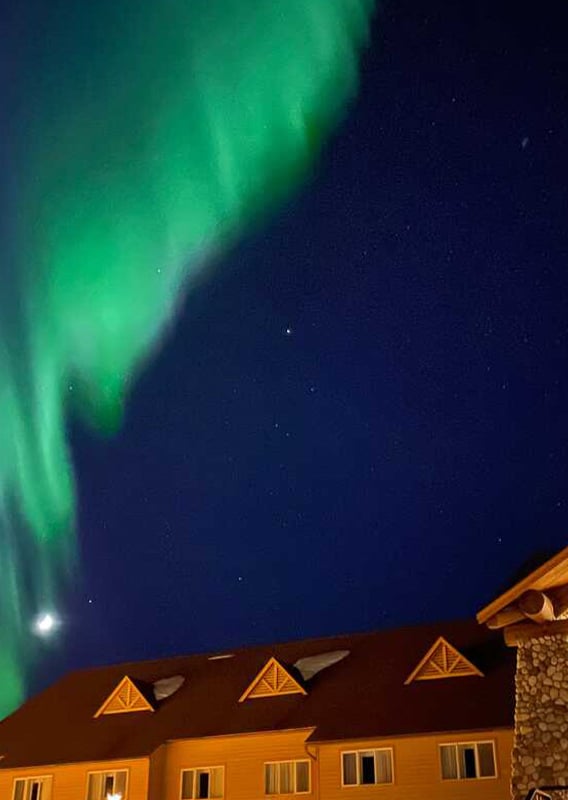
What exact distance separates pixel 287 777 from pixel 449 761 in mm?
5232

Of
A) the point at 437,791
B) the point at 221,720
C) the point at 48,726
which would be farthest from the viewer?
the point at 48,726

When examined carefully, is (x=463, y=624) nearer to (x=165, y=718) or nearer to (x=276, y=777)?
(x=276, y=777)

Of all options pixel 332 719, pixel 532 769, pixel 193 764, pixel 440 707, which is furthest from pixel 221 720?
pixel 532 769

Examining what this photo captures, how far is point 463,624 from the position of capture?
3434 centimetres

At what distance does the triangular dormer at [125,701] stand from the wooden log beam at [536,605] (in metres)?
21.1

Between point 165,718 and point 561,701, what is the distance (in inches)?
777

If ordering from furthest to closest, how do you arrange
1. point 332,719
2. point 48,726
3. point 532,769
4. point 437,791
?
point 48,726 → point 332,719 → point 437,791 → point 532,769

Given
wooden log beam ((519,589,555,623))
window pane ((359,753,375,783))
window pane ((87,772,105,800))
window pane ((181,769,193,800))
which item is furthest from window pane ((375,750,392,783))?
wooden log beam ((519,589,555,623))

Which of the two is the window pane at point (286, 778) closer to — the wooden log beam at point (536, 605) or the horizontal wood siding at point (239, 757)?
the horizontal wood siding at point (239, 757)

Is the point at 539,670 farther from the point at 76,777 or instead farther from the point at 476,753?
the point at 76,777

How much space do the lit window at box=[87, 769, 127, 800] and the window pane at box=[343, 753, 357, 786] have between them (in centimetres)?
759

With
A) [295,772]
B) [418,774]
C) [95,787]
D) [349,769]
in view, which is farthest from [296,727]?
[95,787]

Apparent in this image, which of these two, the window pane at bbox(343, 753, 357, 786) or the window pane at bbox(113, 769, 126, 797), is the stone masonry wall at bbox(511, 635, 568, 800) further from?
the window pane at bbox(113, 769, 126, 797)

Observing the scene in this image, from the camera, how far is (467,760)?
2812cm
